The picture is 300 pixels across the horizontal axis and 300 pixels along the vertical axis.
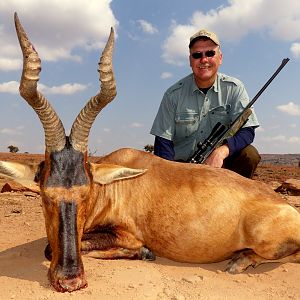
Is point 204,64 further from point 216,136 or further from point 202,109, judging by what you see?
point 216,136

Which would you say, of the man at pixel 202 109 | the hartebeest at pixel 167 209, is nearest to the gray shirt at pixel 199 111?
the man at pixel 202 109

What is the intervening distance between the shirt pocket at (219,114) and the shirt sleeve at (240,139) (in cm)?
36

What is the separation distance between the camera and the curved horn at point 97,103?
4.80 m

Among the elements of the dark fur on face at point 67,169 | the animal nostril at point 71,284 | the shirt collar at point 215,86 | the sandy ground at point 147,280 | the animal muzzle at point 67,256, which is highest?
the shirt collar at point 215,86

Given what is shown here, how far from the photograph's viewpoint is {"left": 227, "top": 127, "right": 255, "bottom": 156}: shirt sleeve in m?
7.57

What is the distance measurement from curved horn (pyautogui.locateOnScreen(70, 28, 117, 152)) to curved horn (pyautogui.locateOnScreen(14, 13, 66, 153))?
15cm

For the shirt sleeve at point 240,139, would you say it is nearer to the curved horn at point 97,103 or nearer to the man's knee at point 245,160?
the man's knee at point 245,160

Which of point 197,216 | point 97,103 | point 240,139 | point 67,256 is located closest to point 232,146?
point 240,139

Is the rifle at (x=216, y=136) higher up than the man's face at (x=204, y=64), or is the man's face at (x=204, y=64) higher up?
the man's face at (x=204, y=64)

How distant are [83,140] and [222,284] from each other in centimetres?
201

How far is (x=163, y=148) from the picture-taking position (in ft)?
25.9

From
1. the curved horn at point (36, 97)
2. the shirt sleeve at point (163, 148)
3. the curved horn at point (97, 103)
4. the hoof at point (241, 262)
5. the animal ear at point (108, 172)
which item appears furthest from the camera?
the shirt sleeve at point (163, 148)

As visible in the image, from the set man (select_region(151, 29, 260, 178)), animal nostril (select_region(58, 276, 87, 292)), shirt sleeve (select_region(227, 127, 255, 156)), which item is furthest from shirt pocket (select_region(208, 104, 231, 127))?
animal nostril (select_region(58, 276, 87, 292))

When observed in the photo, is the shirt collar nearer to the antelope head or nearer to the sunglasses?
the sunglasses
